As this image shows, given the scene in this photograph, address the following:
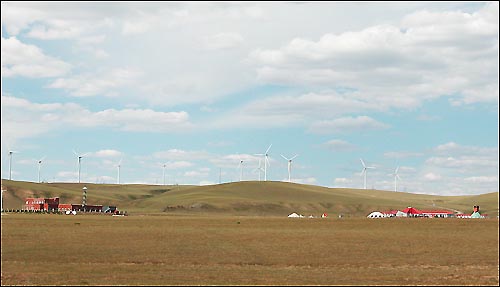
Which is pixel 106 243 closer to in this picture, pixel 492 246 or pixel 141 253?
pixel 141 253

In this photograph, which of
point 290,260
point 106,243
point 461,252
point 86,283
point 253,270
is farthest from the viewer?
point 106,243

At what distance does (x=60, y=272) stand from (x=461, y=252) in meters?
43.1

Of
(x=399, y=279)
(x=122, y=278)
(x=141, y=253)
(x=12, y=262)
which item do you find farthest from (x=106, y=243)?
(x=399, y=279)

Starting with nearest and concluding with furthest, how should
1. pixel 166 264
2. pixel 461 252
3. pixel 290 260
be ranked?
pixel 166 264 < pixel 290 260 < pixel 461 252

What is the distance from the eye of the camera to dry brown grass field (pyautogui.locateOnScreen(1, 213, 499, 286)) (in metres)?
48.2

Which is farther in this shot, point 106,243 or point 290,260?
point 106,243

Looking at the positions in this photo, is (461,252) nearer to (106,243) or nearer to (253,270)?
(253,270)

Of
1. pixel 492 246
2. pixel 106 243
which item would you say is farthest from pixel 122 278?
pixel 492 246

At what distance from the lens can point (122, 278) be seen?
47.6m

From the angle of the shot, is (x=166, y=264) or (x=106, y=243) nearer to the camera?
(x=166, y=264)

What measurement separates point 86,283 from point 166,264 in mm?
14827

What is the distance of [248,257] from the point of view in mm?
65750

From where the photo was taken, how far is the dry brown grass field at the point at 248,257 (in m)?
48.2

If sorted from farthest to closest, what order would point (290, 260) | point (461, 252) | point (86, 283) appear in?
point (461, 252) < point (290, 260) < point (86, 283)
